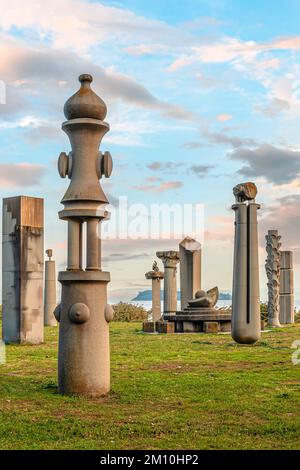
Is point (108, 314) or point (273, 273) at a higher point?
point (273, 273)

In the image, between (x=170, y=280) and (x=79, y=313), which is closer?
(x=79, y=313)

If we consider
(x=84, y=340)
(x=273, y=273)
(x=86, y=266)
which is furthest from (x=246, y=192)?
(x=273, y=273)

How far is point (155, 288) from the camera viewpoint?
31.0 metres

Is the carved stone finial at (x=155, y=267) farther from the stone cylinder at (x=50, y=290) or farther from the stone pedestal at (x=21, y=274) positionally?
the stone pedestal at (x=21, y=274)

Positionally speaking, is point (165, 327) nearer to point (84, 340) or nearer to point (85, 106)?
point (84, 340)

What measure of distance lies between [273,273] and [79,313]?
2061 cm

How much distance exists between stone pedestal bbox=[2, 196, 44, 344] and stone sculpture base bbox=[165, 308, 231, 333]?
608 cm

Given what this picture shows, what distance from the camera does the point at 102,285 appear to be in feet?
33.9

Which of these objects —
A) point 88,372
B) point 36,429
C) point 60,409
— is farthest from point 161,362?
point 36,429

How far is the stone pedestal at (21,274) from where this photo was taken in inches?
788

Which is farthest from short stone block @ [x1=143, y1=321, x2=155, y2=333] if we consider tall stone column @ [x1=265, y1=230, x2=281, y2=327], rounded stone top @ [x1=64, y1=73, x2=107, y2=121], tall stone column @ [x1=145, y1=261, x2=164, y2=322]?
rounded stone top @ [x1=64, y1=73, x2=107, y2=121]
